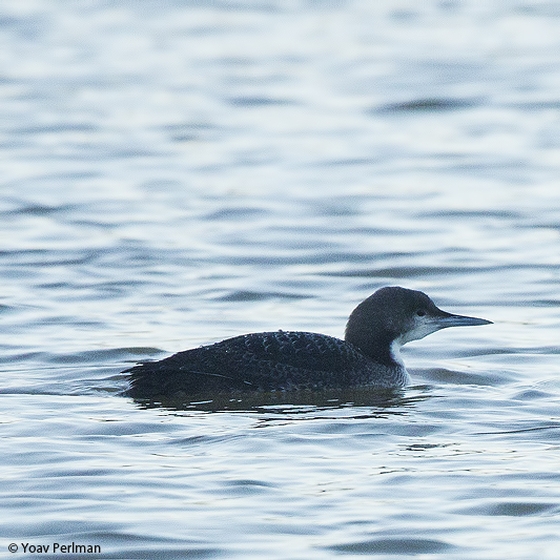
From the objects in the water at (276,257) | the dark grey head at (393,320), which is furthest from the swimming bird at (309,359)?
the water at (276,257)

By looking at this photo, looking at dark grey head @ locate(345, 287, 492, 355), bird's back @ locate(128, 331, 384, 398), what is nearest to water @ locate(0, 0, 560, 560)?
bird's back @ locate(128, 331, 384, 398)

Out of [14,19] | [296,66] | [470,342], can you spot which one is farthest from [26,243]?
[14,19]

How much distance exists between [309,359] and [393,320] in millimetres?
708

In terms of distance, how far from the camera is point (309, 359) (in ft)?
27.3

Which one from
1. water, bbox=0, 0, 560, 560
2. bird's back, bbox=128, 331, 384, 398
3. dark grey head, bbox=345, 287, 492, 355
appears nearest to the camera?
water, bbox=0, 0, 560, 560

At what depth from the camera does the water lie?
6.34 m

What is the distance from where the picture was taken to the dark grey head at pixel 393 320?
29.0 ft

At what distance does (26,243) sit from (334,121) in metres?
5.60

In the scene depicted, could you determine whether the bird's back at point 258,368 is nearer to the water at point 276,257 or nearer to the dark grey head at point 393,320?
the water at point 276,257

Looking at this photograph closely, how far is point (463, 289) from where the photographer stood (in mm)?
11047

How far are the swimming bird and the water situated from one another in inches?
5.5

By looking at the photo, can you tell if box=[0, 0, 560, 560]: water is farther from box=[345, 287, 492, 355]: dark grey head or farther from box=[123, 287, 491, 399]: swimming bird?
box=[345, 287, 492, 355]: dark grey head

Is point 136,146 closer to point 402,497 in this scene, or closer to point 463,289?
point 463,289

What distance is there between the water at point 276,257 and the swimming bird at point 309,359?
0.46ft
